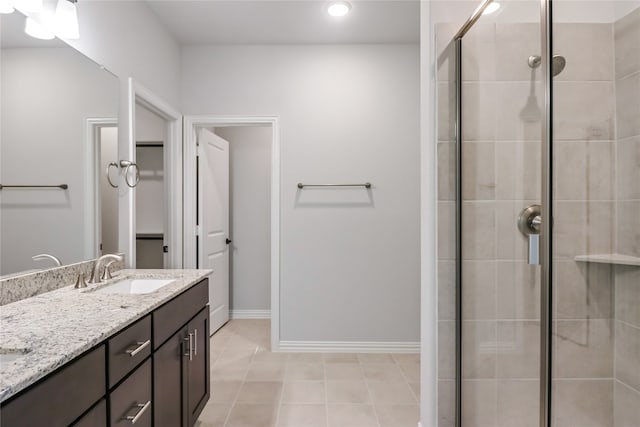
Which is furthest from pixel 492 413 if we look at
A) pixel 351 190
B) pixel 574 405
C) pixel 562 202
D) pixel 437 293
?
pixel 351 190

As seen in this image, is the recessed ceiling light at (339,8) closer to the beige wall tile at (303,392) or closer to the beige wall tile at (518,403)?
the beige wall tile at (518,403)

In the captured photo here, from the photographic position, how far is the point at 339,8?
7.62 feet

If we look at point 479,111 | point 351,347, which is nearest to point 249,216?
point 351,347

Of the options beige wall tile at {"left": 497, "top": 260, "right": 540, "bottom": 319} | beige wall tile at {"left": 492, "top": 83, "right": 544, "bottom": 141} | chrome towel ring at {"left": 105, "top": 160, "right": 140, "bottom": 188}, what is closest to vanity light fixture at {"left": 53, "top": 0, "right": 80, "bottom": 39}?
chrome towel ring at {"left": 105, "top": 160, "right": 140, "bottom": 188}

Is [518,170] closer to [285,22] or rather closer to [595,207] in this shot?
[595,207]

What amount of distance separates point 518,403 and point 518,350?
0.20m

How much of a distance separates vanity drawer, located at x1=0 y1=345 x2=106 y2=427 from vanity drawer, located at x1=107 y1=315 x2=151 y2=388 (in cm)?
4

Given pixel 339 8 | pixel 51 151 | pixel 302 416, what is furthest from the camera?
pixel 339 8

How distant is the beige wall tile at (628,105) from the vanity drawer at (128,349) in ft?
5.90

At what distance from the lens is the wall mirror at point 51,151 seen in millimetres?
1261

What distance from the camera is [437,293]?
1631 millimetres

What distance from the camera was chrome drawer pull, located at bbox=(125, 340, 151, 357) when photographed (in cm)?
109

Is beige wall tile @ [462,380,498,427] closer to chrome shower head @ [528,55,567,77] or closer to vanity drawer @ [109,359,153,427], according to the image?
chrome shower head @ [528,55,567,77]

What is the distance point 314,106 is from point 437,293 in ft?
6.24
